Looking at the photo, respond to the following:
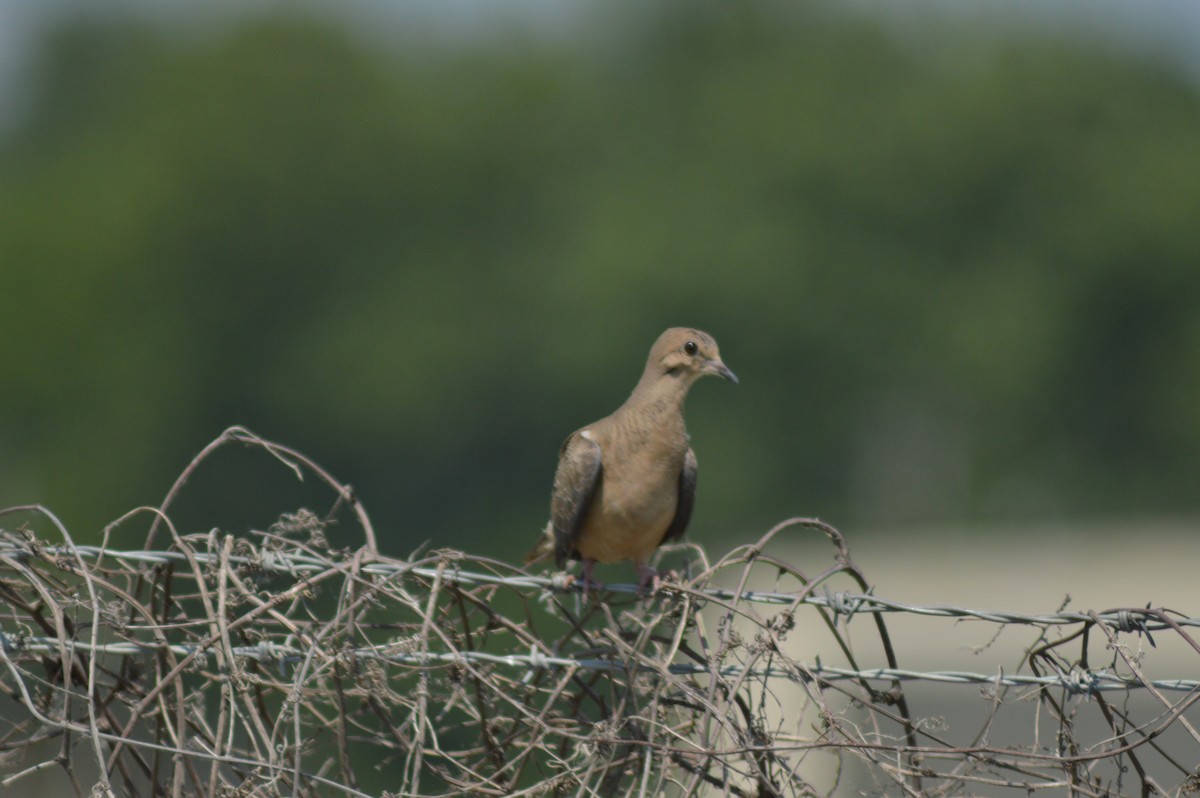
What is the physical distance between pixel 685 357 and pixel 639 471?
1.62ft

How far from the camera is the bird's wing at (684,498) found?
612 centimetres

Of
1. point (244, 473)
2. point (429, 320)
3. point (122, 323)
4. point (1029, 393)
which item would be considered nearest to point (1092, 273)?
point (1029, 393)

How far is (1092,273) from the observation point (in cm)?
5662

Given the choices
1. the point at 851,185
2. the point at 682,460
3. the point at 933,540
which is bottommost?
the point at 682,460

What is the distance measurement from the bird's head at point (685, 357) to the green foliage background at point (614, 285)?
39.4 meters

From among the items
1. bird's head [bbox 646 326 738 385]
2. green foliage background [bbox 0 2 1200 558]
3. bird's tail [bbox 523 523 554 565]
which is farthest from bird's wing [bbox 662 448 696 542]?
green foliage background [bbox 0 2 1200 558]

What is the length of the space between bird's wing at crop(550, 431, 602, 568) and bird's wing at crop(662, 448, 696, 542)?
1.04 ft

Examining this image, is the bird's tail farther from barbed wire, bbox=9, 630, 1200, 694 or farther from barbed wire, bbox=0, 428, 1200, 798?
barbed wire, bbox=9, 630, 1200, 694

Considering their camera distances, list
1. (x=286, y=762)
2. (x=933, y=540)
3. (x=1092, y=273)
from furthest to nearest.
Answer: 1. (x=1092, y=273)
2. (x=933, y=540)
3. (x=286, y=762)

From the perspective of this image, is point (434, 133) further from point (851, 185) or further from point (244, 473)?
point (244, 473)

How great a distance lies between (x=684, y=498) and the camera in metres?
6.15

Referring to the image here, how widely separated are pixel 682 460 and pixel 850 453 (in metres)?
48.5

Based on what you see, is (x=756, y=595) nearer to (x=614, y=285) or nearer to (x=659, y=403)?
(x=659, y=403)

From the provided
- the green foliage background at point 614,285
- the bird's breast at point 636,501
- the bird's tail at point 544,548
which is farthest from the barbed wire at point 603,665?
the green foliage background at point 614,285
